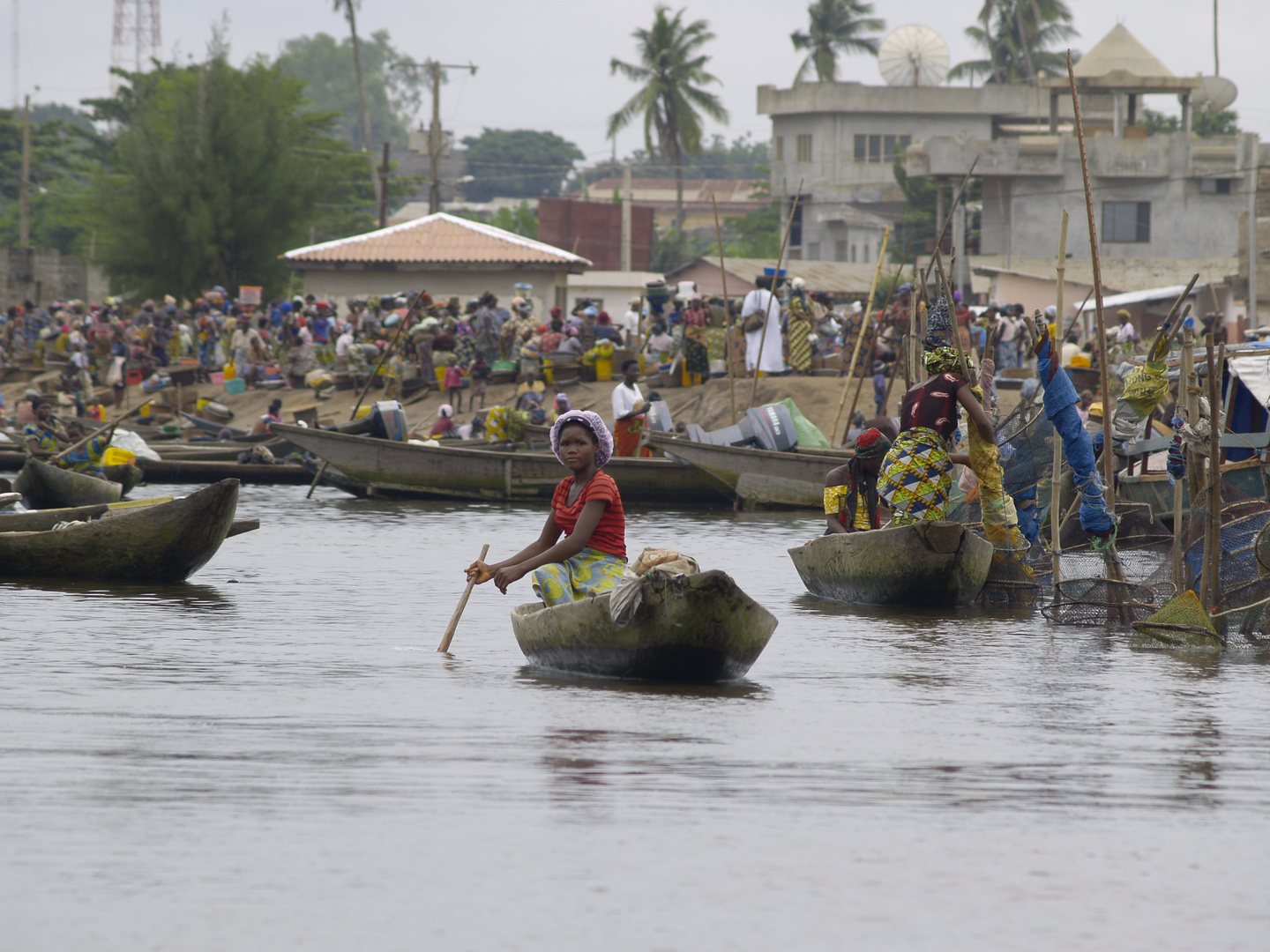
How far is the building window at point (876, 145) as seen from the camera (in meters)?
50.2

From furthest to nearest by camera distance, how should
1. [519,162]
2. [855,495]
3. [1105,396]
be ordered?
[519,162] < [855,495] < [1105,396]

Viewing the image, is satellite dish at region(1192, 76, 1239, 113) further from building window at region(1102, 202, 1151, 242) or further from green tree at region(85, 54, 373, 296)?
green tree at region(85, 54, 373, 296)

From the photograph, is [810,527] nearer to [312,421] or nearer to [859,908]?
[312,421]

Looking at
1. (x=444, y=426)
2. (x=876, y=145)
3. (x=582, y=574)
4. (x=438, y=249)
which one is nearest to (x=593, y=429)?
(x=582, y=574)

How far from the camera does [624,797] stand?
5.34 m

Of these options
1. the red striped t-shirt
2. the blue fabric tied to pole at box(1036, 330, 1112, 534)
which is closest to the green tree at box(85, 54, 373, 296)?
Answer: the blue fabric tied to pole at box(1036, 330, 1112, 534)

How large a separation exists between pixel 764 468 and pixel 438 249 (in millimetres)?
15188

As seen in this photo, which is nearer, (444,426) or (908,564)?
(908,564)

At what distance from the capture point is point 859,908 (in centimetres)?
424

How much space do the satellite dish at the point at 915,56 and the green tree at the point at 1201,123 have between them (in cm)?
660

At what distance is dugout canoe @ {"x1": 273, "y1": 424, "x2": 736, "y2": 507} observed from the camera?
18.6 m

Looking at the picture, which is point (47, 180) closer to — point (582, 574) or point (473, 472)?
point (473, 472)

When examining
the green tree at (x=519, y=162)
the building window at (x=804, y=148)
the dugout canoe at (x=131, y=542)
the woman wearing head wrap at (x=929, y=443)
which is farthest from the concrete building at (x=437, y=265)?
the green tree at (x=519, y=162)

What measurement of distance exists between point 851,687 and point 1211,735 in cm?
181
